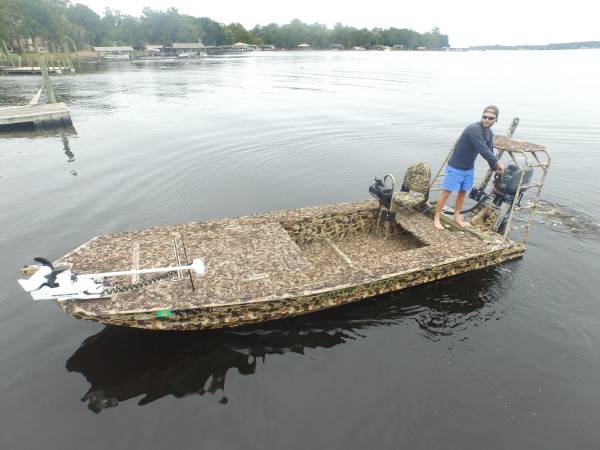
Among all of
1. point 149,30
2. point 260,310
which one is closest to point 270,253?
point 260,310

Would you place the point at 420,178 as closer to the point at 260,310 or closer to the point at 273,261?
the point at 273,261

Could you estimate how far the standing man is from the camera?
700 cm

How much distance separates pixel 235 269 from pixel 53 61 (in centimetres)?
7519

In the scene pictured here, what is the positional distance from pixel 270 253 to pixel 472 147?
4.98 m

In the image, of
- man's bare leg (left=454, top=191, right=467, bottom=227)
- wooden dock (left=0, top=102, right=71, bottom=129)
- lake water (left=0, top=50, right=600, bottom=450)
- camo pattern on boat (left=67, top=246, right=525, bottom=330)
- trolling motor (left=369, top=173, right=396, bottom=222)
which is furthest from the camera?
wooden dock (left=0, top=102, right=71, bottom=129)

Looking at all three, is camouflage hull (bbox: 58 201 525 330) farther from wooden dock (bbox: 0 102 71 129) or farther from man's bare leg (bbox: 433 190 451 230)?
wooden dock (bbox: 0 102 71 129)

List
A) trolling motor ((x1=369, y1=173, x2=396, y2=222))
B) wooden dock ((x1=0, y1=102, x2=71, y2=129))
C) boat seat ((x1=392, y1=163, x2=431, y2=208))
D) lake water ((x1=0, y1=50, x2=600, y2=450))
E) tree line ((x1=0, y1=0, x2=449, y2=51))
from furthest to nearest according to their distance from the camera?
tree line ((x1=0, y1=0, x2=449, y2=51)) → wooden dock ((x1=0, y1=102, x2=71, y2=129)) → boat seat ((x1=392, y1=163, x2=431, y2=208)) → trolling motor ((x1=369, y1=173, x2=396, y2=222)) → lake water ((x1=0, y1=50, x2=600, y2=450))

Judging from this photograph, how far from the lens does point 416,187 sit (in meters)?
8.97

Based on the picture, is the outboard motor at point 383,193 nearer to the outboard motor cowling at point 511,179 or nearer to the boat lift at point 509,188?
the boat lift at point 509,188

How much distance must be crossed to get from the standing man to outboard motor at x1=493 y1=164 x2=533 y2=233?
25.7 inches

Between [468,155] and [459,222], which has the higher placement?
[468,155]

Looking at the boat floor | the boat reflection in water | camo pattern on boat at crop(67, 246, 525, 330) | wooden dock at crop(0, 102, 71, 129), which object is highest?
the boat floor

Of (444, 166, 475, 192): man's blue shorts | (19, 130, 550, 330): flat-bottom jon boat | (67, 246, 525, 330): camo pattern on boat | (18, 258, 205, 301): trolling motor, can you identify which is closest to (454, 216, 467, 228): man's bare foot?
(19, 130, 550, 330): flat-bottom jon boat

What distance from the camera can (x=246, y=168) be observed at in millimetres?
15141
